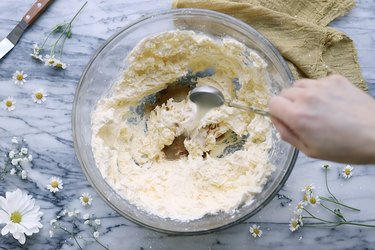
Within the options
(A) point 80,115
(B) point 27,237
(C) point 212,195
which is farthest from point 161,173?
(B) point 27,237

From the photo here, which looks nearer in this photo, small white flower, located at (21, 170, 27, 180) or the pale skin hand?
the pale skin hand

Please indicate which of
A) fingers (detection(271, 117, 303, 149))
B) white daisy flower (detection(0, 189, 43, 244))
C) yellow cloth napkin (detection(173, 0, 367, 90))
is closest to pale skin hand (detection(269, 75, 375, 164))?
fingers (detection(271, 117, 303, 149))

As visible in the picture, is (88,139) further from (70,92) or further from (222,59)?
(222,59)

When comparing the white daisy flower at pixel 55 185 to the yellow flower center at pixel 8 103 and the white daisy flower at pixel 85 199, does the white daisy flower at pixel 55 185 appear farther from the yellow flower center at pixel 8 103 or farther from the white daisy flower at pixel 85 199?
the yellow flower center at pixel 8 103

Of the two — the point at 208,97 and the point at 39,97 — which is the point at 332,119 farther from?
the point at 39,97

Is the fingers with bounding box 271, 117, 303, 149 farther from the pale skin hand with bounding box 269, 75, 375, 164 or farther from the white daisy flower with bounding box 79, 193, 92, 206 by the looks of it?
the white daisy flower with bounding box 79, 193, 92, 206

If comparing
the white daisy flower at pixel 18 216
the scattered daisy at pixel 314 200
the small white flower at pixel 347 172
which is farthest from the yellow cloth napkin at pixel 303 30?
the white daisy flower at pixel 18 216
